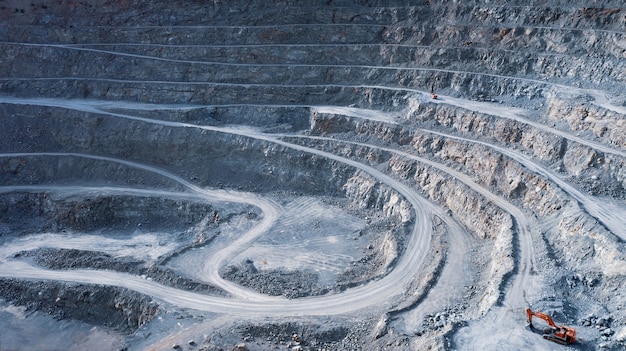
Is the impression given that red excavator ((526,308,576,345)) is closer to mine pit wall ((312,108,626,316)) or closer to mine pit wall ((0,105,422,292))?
mine pit wall ((312,108,626,316))

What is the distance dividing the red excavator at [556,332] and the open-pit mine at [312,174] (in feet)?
0.30

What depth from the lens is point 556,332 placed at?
18062 mm

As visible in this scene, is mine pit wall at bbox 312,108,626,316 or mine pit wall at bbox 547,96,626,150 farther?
mine pit wall at bbox 547,96,626,150

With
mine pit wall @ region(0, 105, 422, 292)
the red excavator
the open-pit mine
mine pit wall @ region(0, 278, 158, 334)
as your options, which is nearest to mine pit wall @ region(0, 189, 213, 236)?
the open-pit mine

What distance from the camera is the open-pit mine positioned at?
2370cm

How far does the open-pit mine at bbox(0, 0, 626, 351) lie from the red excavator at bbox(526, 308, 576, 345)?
0.30ft

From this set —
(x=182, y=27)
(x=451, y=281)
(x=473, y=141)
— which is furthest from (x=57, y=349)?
(x=182, y=27)

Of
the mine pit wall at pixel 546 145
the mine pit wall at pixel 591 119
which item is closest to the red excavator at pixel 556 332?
the mine pit wall at pixel 546 145

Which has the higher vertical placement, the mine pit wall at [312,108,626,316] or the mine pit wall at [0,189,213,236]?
the mine pit wall at [312,108,626,316]

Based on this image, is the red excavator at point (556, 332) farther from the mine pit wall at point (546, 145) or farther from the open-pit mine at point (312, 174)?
the mine pit wall at point (546, 145)

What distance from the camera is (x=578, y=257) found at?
74.6 ft

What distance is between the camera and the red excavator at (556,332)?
17766mm

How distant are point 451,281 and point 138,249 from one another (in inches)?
882

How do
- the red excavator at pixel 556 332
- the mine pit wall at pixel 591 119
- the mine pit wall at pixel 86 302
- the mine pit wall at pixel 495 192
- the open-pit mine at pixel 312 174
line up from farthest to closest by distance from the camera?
the mine pit wall at pixel 591 119 → the mine pit wall at pixel 86 302 → the open-pit mine at pixel 312 174 → the mine pit wall at pixel 495 192 → the red excavator at pixel 556 332
